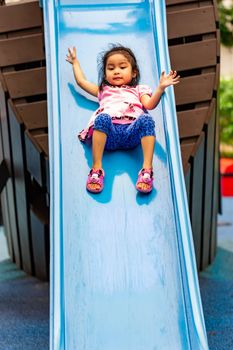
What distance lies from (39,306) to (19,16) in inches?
79.5

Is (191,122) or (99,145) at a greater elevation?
(191,122)

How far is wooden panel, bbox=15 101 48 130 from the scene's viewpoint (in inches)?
188

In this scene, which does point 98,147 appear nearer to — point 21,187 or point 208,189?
point 21,187

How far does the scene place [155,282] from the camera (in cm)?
352

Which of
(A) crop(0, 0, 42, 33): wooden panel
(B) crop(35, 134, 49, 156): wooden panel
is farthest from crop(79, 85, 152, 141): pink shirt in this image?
(A) crop(0, 0, 42, 33): wooden panel

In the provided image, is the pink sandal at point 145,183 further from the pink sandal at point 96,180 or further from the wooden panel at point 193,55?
the wooden panel at point 193,55

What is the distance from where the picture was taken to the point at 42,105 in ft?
15.8

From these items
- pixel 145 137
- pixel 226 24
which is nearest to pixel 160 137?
pixel 145 137

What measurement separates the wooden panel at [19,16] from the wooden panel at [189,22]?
37.0 inches

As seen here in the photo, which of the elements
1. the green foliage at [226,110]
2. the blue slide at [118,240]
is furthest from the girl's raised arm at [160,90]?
the green foliage at [226,110]

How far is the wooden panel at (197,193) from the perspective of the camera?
16.6 ft

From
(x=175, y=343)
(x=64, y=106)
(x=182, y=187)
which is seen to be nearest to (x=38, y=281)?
(x=64, y=106)

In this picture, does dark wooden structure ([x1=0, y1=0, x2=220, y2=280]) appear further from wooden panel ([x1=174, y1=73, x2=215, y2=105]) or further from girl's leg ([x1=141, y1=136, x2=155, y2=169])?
girl's leg ([x1=141, y1=136, x2=155, y2=169])

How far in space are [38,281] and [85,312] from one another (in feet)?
7.03
